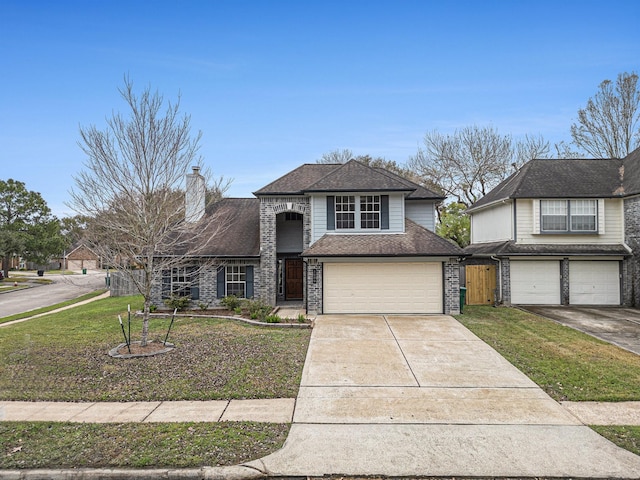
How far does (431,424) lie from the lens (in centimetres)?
554

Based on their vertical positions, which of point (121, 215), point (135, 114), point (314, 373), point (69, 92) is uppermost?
point (69, 92)

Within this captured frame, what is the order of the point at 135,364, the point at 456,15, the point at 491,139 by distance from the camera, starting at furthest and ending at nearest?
the point at 491,139
the point at 456,15
the point at 135,364

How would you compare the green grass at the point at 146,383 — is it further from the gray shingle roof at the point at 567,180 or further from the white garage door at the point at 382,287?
the gray shingle roof at the point at 567,180

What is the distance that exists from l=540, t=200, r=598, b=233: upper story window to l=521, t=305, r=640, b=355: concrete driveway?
12.0 feet

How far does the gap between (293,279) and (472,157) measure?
1919cm

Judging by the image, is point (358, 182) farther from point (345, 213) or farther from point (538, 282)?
point (538, 282)

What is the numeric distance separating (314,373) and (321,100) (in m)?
17.4

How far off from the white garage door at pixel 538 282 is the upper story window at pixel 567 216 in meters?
1.69

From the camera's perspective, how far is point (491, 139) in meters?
28.0

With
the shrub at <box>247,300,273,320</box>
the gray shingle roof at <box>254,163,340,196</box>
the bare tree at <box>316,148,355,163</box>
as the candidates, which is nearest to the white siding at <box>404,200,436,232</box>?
the gray shingle roof at <box>254,163,340,196</box>

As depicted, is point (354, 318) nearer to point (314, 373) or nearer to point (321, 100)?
point (314, 373)

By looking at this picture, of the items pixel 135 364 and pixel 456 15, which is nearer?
pixel 135 364

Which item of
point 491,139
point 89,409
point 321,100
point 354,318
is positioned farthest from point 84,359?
point 491,139

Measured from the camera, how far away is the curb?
13.9 feet
